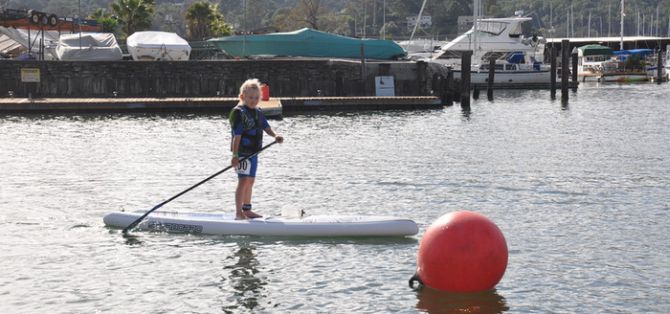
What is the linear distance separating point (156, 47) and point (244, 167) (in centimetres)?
3704

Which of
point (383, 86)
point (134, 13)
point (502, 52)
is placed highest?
point (134, 13)

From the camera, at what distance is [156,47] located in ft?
161

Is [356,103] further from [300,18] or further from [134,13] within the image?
[300,18]

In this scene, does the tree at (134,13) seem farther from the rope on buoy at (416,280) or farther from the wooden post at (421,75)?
the rope on buoy at (416,280)

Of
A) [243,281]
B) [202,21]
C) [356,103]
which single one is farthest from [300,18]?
[243,281]

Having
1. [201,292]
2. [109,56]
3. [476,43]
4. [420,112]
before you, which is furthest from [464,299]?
[476,43]

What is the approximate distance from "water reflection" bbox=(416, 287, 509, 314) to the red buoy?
0.48 feet

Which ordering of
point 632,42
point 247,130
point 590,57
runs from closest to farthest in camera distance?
point 247,130, point 590,57, point 632,42

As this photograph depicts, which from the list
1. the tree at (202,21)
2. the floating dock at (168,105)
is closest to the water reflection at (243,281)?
the floating dock at (168,105)

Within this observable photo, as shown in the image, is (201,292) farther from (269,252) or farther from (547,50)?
(547,50)

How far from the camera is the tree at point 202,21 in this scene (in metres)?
76.2

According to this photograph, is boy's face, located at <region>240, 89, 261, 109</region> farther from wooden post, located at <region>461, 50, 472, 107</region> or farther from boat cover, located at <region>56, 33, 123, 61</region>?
boat cover, located at <region>56, 33, 123, 61</region>

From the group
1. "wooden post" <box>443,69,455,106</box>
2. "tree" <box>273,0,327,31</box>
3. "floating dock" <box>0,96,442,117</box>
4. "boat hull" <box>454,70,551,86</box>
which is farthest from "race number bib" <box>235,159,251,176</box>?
"tree" <box>273,0,327,31</box>

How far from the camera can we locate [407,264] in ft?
40.3
